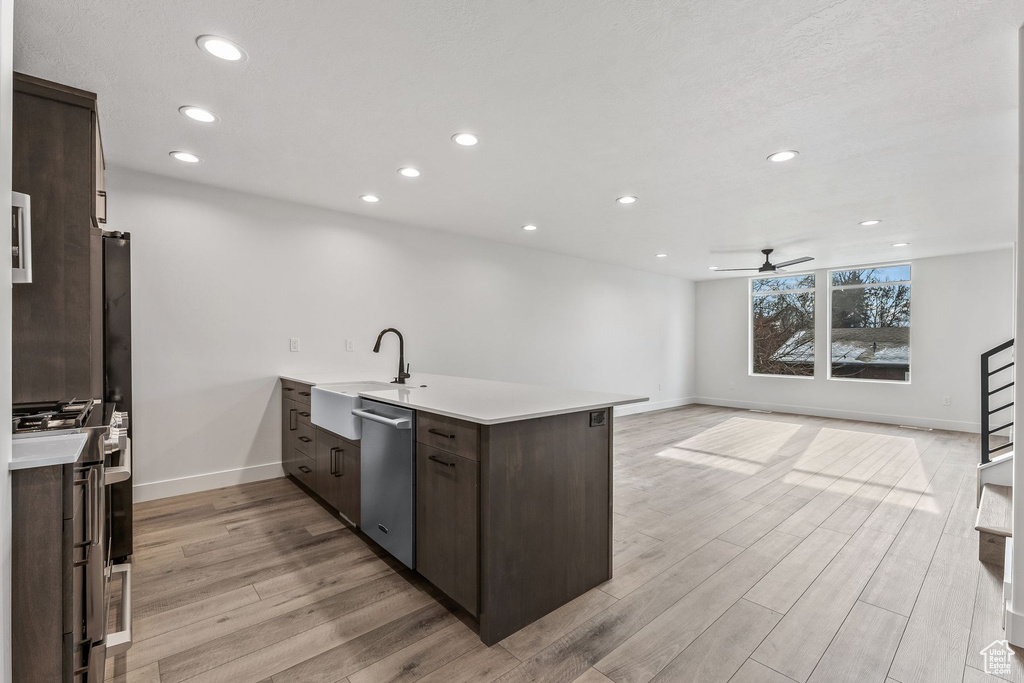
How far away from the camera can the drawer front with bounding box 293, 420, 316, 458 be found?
3.29m

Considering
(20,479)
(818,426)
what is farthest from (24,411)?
(818,426)

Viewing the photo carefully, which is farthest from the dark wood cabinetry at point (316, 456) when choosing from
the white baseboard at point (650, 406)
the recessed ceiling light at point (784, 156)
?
the white baseboard at point (650, 406)

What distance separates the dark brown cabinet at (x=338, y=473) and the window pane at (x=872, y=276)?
761 cm

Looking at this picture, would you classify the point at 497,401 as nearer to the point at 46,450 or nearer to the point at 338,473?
the point at 338,473

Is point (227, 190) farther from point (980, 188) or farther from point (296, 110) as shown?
point (980, 188)

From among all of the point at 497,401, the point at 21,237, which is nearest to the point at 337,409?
the point at 497,401

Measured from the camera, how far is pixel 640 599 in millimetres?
2107

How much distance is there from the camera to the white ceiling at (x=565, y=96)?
169cm

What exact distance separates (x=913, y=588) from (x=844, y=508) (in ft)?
3.77

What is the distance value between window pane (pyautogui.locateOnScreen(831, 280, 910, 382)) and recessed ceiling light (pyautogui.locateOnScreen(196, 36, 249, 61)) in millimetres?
8096

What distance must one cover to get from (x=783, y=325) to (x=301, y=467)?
299 inches

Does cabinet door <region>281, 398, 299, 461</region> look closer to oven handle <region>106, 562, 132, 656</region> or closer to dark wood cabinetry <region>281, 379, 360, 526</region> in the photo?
dark wood cabinetry <region>281, 379, 360, 526</region>

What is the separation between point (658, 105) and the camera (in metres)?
2.29

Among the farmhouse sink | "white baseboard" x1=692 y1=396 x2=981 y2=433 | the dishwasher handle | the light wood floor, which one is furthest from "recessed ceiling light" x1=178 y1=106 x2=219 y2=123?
"white baseboard" x1=692 y1=396 x2=981 y2=433
